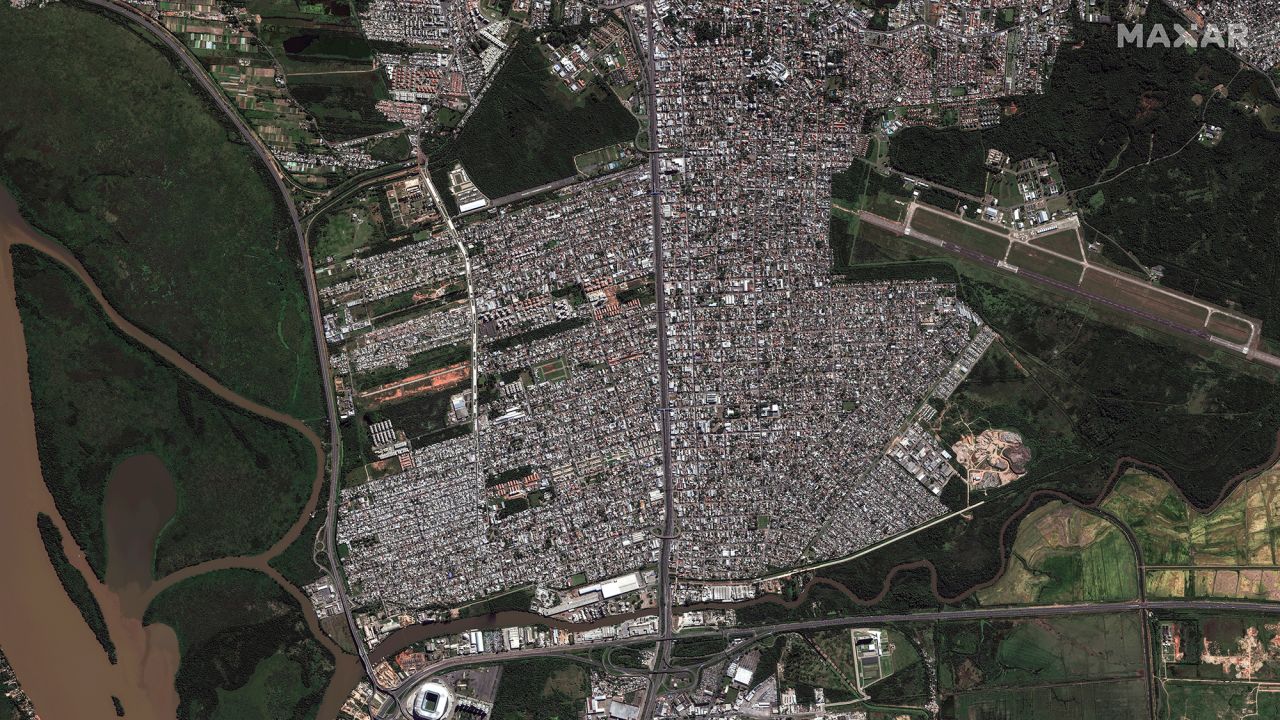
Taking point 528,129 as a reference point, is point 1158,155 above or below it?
below

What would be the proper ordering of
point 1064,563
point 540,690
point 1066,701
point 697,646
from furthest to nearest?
point 1064,563
point 1066,701
point 697,646
point 540,690

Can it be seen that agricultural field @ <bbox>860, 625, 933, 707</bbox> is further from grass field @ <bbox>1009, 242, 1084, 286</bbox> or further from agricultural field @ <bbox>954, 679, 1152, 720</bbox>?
grass field @ <bbox>1009, 242, 1084, 286</bbox>

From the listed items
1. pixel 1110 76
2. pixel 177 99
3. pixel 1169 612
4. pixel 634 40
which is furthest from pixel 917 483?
pixel 177 99

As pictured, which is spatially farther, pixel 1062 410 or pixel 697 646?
pixel 1062 410

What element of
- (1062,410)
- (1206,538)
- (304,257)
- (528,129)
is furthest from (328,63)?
(1206,538)

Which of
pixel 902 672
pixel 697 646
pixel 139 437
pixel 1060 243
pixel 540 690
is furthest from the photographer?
pixel 1060 243

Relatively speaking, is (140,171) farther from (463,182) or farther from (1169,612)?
(1169,612)

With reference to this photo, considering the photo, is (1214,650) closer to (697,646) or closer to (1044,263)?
(1044,263)
